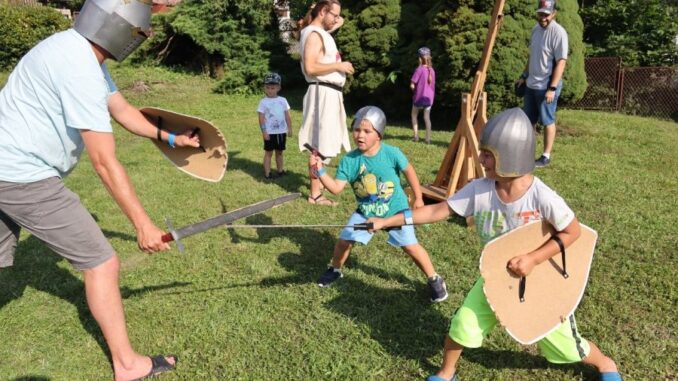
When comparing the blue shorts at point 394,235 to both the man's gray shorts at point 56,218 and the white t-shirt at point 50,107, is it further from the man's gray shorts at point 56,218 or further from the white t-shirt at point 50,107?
the white t-shirt at point 50,107

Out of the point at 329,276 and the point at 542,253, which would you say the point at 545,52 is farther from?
the point at 542,253

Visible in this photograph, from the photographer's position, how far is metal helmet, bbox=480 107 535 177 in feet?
8.14

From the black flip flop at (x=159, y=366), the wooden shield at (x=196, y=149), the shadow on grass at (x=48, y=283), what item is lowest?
the black flip flop at (x=159, y=366)

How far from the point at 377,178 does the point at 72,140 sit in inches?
79.2

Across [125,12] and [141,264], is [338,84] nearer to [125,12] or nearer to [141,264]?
[141,264]

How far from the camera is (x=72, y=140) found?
2.86 metres

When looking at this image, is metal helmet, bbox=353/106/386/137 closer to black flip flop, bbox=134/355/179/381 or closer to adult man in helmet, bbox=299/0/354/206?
adult man in helmet, bbox=299/0/354/206

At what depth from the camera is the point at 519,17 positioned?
9969mm

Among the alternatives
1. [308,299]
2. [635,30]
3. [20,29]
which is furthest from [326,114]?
[20,29]

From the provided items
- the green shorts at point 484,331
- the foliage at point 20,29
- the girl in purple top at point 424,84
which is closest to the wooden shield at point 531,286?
the green shorts at point 484,331

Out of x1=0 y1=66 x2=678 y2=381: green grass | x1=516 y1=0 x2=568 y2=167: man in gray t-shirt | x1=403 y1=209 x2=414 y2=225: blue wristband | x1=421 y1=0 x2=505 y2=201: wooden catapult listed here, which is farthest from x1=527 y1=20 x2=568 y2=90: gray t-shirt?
x1=403 y1=209 x2=414 y2=225: blue wristband

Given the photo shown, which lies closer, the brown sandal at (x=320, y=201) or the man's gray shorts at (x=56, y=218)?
the man's gray shorts at (x=56, y=218)

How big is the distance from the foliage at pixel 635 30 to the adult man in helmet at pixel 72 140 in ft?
40.9

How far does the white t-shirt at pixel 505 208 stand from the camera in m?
2.57
